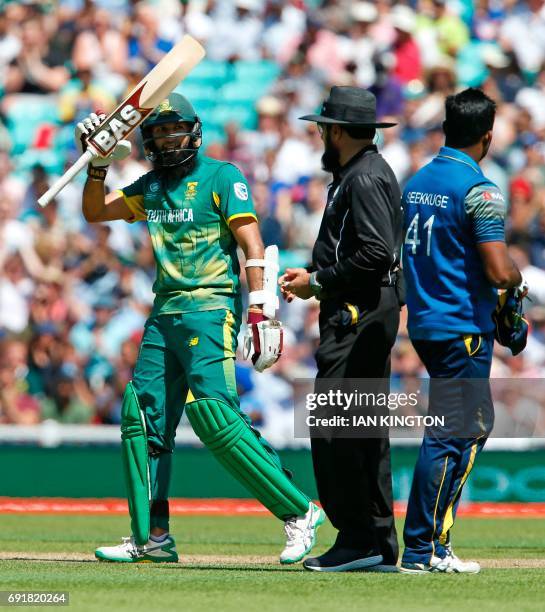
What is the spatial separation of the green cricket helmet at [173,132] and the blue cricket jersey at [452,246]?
4.18 feet

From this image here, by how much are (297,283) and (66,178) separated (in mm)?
1362

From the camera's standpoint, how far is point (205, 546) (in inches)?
348

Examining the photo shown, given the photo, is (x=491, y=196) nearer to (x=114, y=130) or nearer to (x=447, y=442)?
(x=447, y=442)

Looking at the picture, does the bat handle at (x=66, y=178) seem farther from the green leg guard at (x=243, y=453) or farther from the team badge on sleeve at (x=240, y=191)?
the green leg guard at (x=243, y=453)

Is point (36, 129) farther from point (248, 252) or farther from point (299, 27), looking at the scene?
point (248, 252)

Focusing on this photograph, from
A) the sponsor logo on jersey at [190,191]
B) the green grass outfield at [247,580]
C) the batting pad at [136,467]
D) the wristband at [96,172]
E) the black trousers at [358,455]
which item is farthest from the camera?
the wristband at [96,172]

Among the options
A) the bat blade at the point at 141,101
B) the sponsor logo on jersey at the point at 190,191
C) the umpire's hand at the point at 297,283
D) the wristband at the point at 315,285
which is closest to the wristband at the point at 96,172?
the bat blade at the point at 141,101

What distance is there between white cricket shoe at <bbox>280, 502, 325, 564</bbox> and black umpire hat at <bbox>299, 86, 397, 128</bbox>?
6.20 feet

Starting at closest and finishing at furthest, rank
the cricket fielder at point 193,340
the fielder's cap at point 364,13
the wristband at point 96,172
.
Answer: the cricket fielder at point 193,340
the wristband at point 96,172
the fielder's cap at point 364,13

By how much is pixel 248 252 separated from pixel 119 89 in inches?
395

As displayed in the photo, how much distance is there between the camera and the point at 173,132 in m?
7.51

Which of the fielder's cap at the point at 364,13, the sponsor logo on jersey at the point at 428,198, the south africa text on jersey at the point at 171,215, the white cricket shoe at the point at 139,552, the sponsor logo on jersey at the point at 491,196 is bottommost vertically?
the white cricket shoe at the point at 139,552

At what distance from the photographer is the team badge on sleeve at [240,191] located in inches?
286

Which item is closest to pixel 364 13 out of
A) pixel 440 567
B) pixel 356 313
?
pixel 356 313
